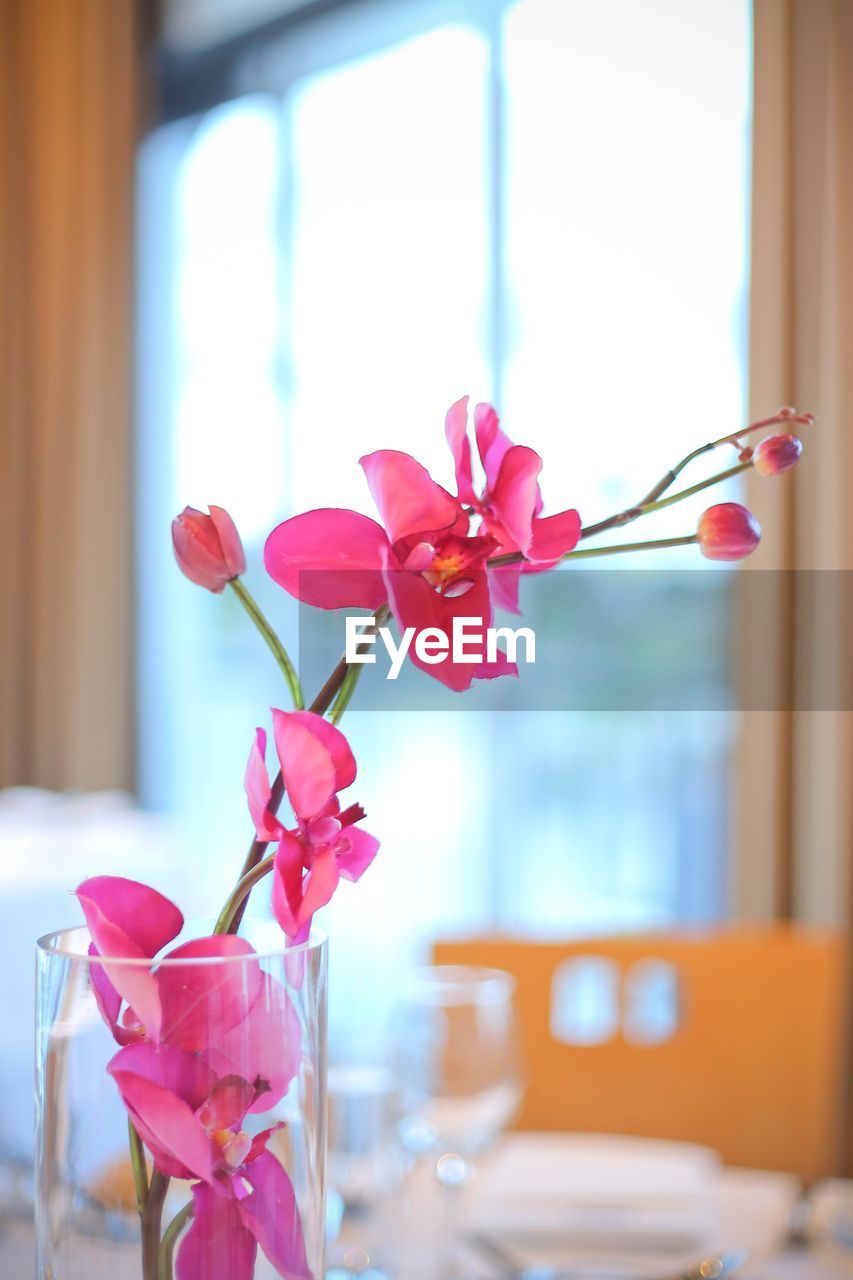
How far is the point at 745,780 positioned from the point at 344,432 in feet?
3.44

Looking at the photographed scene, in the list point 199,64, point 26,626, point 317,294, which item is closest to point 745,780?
point 317,294

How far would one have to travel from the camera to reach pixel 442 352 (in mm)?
2455

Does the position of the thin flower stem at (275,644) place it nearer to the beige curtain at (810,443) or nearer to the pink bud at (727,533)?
the pink bud at (727,533)

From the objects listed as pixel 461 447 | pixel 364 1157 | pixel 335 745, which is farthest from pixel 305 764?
pixel 364 1157

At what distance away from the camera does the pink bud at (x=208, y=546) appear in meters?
0.43

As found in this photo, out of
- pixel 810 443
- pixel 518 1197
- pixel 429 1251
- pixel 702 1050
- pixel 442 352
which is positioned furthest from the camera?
pixel 442 352

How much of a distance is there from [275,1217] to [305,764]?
14 cm

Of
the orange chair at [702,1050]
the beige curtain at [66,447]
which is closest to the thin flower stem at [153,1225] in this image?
the orange chair at [702,1050]

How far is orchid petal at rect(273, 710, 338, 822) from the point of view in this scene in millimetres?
383

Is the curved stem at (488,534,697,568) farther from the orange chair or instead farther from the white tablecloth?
the orange chair

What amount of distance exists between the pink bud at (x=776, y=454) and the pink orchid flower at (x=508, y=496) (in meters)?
0.06

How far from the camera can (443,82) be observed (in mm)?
2402

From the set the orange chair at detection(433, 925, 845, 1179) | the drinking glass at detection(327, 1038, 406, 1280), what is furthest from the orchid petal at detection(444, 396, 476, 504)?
the orange chair at detection(433, 925, 845, 1179)

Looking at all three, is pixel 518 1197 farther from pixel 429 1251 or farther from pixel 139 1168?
pixel 139 1168
